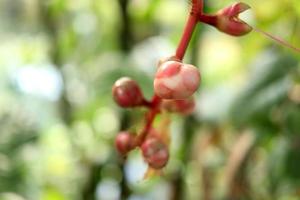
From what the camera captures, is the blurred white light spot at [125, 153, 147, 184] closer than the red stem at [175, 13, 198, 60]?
No

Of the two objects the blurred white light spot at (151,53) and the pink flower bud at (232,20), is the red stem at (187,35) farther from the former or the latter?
the blurred white light spot at (151,53)

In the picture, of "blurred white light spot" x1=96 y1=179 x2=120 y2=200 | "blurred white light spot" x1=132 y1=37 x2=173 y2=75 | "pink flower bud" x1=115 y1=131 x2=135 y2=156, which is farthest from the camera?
"blurred white light spot" x1=96 y1=179 x2=120 y2=200

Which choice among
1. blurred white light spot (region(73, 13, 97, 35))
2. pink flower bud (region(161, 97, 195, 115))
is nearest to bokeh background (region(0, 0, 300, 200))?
blurred white light spot (region(73, 13, 97, 35))

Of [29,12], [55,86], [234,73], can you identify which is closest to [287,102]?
[234,73]

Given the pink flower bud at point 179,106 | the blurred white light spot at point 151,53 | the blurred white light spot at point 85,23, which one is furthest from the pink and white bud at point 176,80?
the blurred white light spot at point 85,23

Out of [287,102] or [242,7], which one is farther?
[287,102]

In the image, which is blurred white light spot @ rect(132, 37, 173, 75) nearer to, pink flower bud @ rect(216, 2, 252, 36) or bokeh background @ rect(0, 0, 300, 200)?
bokeh background @ rect(0, 0, 300, 200)

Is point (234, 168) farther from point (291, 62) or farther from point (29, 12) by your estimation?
point (29, 12)
